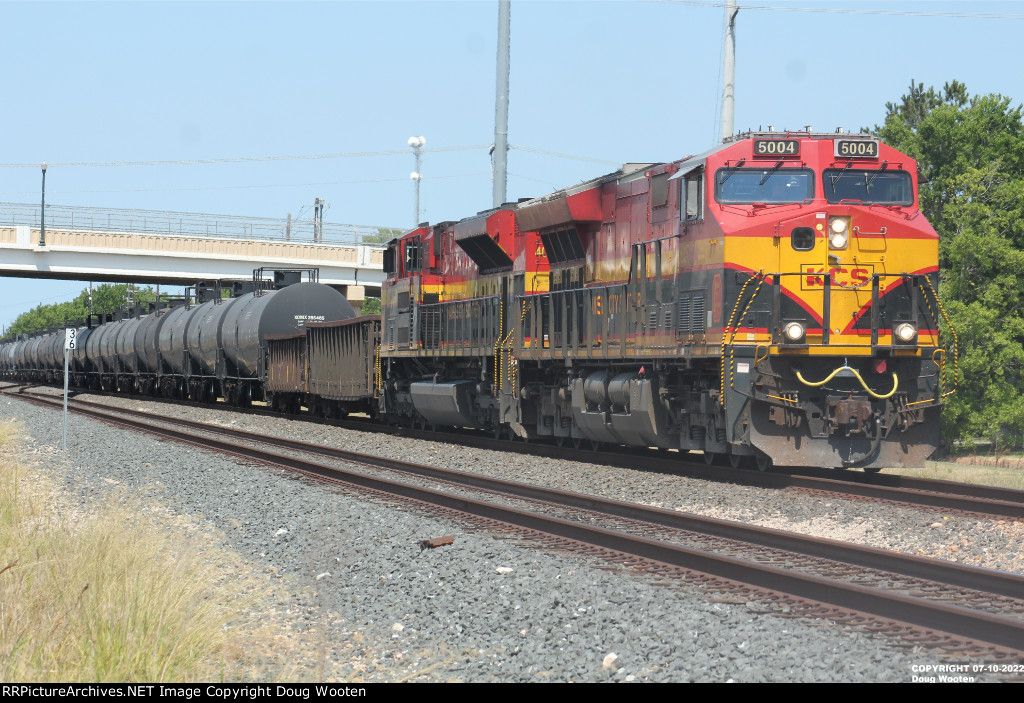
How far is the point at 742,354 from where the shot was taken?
13.5 metres

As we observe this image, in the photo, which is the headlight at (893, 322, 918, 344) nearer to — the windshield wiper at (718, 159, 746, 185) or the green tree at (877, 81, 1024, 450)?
the windshield wiper at (718, 159, 746, 185)

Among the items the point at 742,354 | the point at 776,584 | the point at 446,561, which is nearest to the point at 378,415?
the point at 742,354

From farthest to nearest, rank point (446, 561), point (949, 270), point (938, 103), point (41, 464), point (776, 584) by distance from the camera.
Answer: point (938, 103) < point (949, 270) < point (41, 464) < point (446, 561) < point (776, 584)

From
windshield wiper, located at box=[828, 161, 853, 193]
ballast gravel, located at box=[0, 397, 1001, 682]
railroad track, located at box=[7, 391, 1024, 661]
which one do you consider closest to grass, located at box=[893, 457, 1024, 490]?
windshield wiper, located at box=[828, 161, 853, 193]

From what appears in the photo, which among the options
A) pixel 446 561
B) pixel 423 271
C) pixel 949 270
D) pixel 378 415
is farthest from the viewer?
pixel 949 270

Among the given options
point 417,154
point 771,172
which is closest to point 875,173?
point 771,172

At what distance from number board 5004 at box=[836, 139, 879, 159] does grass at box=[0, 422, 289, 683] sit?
9.18m

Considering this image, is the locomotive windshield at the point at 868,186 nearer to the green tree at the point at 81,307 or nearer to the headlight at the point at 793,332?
the headlight at the point at 793,332

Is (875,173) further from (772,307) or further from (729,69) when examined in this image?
(729,69)

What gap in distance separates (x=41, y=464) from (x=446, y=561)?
11579 millimetres

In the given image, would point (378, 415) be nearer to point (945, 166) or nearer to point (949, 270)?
point (949, 270)

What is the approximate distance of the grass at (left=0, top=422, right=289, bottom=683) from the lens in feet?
19.1

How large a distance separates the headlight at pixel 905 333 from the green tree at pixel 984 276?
2072 centimetres

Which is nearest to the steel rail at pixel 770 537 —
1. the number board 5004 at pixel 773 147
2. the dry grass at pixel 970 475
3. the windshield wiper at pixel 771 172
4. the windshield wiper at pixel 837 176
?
the windshield wiper at pixel 771 172
